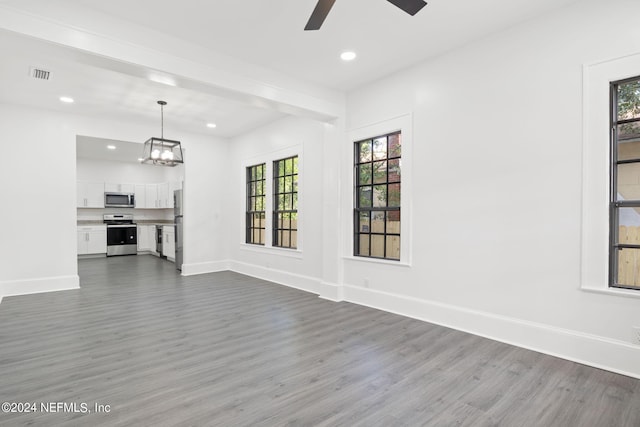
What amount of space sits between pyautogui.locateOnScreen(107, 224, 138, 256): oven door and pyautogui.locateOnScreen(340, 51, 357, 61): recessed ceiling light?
8.75 m

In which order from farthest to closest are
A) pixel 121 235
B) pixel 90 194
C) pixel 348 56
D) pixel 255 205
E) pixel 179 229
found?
pixel 121 235 < pixel 90 194 < pixel 179 229 < pixel 255 205 < pixel 348 56

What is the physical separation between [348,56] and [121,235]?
8.96m

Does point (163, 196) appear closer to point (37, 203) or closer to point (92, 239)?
point (92, 239)

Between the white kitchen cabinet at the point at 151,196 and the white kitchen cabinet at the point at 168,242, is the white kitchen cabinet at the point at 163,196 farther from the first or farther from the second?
the white kitchen cabinet at the point at 168,242

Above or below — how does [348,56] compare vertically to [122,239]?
above

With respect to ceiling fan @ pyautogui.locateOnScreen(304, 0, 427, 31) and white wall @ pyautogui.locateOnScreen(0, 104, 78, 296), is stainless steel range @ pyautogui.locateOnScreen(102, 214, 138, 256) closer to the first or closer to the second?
white wall @ pyautogui.locateOnScreen(0, 104, 78, 296)

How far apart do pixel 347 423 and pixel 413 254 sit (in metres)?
2.36

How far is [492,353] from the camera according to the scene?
9.59 feet

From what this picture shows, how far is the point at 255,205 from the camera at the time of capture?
697 cm

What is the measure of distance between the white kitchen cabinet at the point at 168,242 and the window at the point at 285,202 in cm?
337

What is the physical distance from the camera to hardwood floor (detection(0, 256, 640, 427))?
2.03m

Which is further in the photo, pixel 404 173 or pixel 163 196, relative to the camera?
pixel 163 196

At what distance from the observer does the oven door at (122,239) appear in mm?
9594

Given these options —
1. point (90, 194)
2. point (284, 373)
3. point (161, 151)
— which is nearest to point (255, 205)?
point (161, 151)
